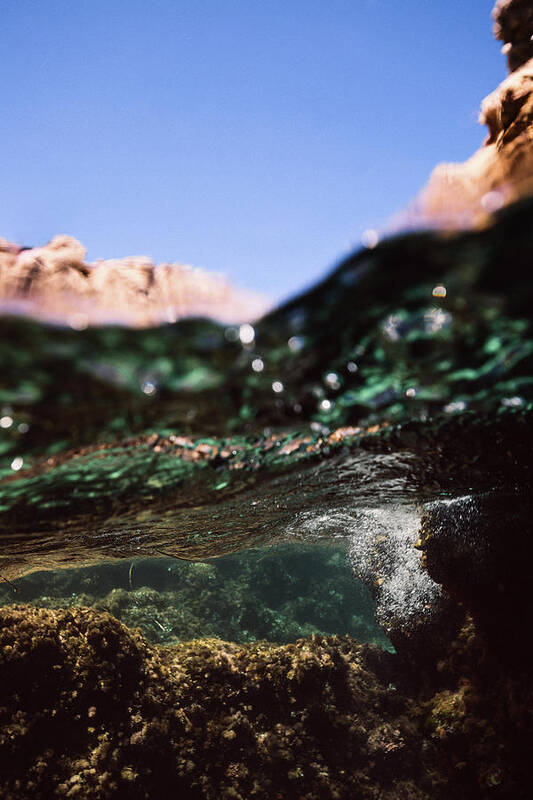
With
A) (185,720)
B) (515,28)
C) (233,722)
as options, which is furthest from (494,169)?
(233,722)

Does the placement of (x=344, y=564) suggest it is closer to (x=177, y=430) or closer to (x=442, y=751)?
(x=442, y=751)

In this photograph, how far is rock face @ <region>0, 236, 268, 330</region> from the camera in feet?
13.3

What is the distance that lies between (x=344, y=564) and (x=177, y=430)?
34.3m

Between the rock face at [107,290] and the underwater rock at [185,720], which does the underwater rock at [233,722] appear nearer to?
the underwater rock at [185,720]

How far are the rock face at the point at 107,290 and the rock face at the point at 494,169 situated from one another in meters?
1.93

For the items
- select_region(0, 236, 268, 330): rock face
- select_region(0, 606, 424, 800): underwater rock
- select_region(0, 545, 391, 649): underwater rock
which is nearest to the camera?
select_region(0, 236, 268, 330): rock face

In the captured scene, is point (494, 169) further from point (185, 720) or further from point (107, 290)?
point (185, 720)

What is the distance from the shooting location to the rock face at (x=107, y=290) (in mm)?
4062

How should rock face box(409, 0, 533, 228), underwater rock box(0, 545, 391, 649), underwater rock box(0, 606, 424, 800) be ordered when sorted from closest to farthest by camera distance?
rock face box(409, 0, 533, 228), underwater rock box(0, 606, 424, 800), underwater rock box(0, 545, 391, 649)

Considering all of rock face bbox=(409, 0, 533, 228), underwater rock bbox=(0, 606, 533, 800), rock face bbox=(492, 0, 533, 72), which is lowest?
underwater rock bbox=(0, 606, 533, 800)

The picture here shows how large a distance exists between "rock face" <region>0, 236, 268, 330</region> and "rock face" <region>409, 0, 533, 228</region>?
1.93m

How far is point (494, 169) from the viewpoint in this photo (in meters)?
3.78

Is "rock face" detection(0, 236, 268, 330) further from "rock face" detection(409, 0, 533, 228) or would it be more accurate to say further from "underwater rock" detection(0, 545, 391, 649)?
"underwater rock" detection(0, 545, 391, 649)

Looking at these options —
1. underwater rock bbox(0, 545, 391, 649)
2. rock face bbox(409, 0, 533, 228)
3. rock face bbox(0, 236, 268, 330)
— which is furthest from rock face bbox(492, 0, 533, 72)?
underwater rock bbox(0, 545, 391, 649)
